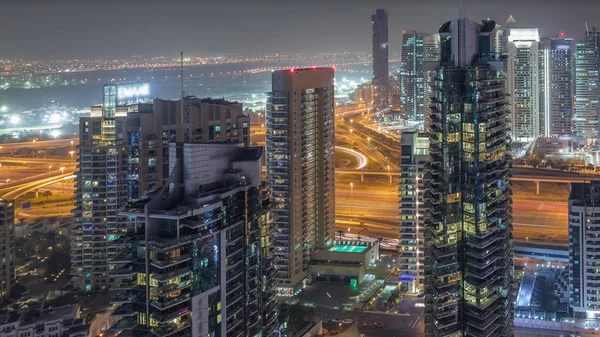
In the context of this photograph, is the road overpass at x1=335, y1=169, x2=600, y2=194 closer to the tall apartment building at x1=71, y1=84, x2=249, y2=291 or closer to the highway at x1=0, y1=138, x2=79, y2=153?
the highway at x1=0, y1=138, x2=79, y2=153

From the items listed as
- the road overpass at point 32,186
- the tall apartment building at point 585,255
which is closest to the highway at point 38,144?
the road overpass at point 32,186

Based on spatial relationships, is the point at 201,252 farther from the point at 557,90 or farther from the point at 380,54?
the point at 380,54

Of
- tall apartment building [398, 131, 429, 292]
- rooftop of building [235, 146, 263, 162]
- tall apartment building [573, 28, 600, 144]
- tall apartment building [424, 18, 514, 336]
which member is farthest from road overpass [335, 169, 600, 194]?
rooftop of building [235, 146, 263, 162]

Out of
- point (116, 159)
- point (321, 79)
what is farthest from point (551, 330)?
point (116, 159)

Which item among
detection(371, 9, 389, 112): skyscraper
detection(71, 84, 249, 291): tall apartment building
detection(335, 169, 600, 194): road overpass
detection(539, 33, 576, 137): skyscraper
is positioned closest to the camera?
detection(71, 84, 249, 291): tall apartment building

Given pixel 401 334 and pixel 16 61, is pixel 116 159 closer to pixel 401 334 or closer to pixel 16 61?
pixel 401 334

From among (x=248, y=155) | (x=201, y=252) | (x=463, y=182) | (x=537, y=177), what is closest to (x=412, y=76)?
(x=537, y=177)
